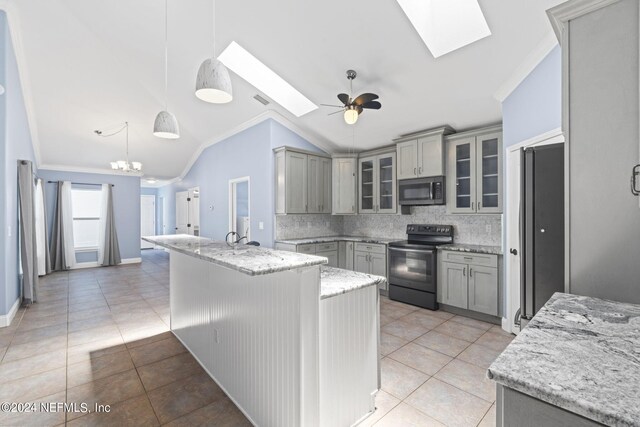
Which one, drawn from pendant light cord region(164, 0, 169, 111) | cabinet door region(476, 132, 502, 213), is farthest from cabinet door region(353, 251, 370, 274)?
pendant light cord region(164, 0, 169, 111)

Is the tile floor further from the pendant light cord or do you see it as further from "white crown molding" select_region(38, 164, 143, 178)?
"white crown molding" select_region(38, 164, 143, 178)

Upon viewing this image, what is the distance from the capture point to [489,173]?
3.81 m

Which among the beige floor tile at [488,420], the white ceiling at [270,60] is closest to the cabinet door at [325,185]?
the white ceiling at [270,60]

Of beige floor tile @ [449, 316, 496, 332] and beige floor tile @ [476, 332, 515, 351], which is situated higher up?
beige floor tile @ [476, 332, 515, 351]

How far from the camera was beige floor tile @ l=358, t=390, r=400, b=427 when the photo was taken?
1872 mm

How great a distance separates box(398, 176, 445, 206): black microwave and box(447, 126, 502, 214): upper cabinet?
143mm

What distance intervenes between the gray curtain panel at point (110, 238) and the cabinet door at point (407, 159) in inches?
281

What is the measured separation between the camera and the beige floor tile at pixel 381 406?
6.14 feet

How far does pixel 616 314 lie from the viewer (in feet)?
3.31

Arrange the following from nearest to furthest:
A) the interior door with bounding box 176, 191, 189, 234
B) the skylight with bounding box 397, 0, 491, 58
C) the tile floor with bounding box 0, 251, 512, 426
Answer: the tile floor with bounding box 0, 251, 512, 426 → the skylight with bounding box 397, 0, 491, 58 → the interior door with bounding box 176, 191, 189, 234

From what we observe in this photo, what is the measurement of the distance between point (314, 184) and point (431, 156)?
6.58ft

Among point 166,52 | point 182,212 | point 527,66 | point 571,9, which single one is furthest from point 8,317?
point 527,66

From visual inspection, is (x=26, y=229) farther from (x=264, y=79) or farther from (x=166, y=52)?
(x=264, y=79)

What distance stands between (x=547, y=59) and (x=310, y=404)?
336cm
